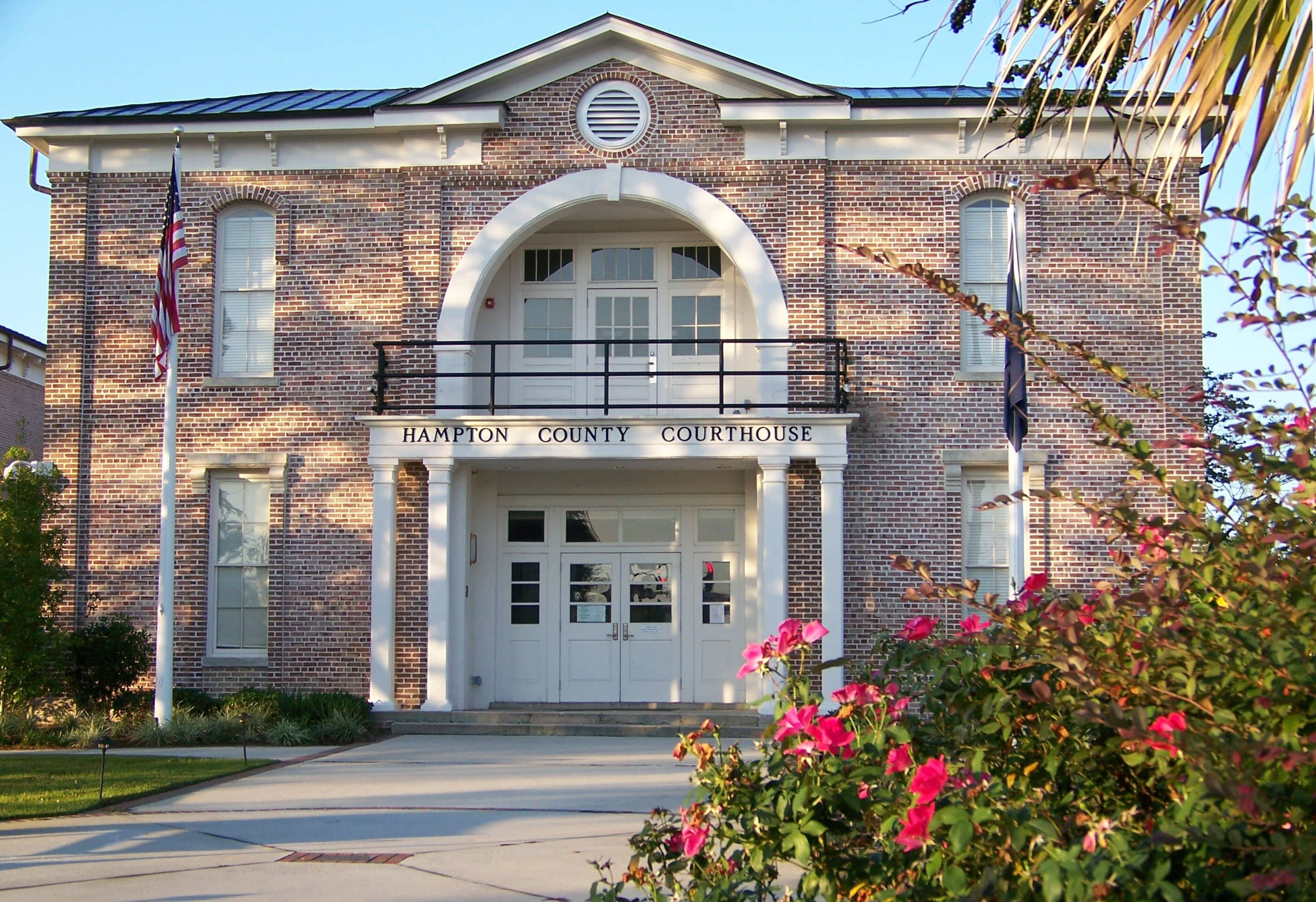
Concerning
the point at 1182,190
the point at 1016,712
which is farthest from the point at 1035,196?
the point at 1016,712

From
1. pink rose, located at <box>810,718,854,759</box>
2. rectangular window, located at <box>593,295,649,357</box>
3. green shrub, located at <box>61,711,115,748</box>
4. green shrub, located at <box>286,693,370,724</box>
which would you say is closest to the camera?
pink rose, located at <box>810,718,854,759</box>

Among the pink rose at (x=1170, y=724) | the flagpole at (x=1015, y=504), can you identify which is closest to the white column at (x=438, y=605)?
the flagpole at (x=1015, y=504)

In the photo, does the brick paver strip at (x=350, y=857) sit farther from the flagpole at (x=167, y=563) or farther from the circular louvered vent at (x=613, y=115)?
the circular louvered vent at (x=613, y=115)

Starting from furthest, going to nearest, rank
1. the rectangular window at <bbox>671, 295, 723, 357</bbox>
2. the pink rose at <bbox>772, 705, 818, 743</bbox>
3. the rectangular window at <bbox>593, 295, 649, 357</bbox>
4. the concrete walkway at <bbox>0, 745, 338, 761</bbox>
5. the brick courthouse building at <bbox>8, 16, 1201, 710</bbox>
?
the rectangular window at <bbox>593, 295, 649, 357</bbox> < the rectangular window at <bbox>671, 295, 723, 357</bbox> < the brick courthouse building at <bbox>8, 16, 1201, 710</bbox> < the concrete walkway at <bbox>0, 745, 338, 761</bbox> < the pink rose at <bbox>772, 705, 818, 743</bbox>

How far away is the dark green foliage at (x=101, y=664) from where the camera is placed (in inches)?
699

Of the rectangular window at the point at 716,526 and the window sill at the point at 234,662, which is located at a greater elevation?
the rectangular window at the point at 716,526

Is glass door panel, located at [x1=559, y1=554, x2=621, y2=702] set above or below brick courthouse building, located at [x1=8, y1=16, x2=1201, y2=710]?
below

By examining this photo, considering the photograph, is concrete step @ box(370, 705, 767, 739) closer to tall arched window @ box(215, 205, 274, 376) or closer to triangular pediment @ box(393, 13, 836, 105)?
tall arched window @ box(215, 205, 274, 376)

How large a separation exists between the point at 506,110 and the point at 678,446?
5390 mm

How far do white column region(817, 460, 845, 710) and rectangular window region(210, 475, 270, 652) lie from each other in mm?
7710

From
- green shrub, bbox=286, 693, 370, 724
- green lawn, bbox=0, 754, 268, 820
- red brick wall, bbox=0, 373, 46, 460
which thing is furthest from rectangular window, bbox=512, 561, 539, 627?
red brick wall, bbox=0, 373, 46, 460

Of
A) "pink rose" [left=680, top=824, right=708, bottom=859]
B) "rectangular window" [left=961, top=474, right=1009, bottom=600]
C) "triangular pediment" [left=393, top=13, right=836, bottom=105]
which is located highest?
"triangular pediment" [left=393, top=13, right=836, bottom=105]

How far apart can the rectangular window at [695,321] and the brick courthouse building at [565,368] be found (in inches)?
3.5

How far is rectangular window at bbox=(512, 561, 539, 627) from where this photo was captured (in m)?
19.6
